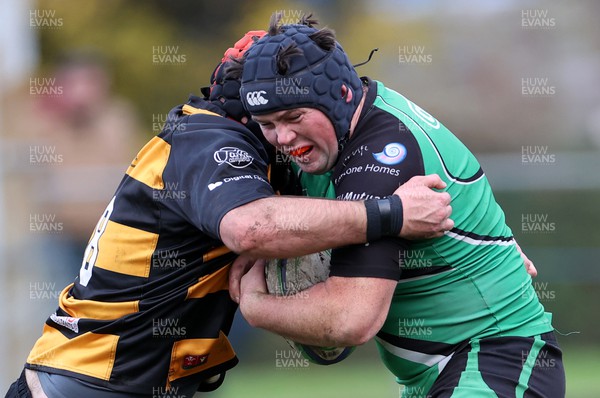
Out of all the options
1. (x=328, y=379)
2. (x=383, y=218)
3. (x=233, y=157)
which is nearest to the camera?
(x=383, y=218)

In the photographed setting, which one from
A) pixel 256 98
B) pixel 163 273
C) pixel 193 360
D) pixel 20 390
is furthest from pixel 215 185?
pixel 20 390

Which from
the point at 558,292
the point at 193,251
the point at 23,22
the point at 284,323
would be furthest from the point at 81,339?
Answer: the point at 558,292

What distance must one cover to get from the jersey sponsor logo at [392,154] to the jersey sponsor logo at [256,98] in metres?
0.56

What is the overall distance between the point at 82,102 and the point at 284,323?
5913mm

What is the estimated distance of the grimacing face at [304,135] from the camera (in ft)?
14.2

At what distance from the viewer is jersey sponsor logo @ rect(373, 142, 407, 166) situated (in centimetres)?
425

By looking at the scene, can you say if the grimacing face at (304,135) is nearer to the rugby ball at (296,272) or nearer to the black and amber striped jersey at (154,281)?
the black and amber striped jersey at (154,281)

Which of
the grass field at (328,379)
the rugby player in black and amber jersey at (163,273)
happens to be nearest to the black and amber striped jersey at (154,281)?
the rugby player in black and amber jersey at (163,273)

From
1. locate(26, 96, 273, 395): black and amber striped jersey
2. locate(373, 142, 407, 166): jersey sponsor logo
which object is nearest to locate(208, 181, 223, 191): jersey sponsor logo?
locate(26, 96, 273, 395): black and amber striped jersey

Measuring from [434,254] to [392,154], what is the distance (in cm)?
51

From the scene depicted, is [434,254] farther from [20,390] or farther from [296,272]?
[20,390]

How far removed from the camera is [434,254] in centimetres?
435

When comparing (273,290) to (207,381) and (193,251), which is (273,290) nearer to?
(193,251)

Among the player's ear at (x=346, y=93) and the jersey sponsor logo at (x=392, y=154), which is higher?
the player's ear at (x=346, y=93)
